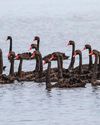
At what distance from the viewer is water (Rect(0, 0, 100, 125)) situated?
17.7m

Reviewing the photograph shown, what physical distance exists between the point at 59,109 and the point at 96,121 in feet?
5.86

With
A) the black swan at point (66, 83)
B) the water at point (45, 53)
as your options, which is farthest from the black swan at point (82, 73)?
the black swan at point (66, 83)

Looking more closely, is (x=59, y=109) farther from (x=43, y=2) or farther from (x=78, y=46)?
(x=43, y=2)

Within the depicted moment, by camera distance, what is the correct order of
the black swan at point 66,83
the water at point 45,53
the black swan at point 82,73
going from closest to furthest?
the water at point 45,53, the black swan at point 66,83, the black swan at point 82,73

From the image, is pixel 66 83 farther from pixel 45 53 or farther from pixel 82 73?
pixel 45 53

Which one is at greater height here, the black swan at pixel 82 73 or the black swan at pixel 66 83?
the black swan at pixel 82 73

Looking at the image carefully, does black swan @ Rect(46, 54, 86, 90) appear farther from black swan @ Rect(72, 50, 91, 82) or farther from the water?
black swan @ Rect(72, 50, 91, 82)

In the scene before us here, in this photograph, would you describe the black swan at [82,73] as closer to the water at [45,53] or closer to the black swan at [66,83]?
the water at [45,53]

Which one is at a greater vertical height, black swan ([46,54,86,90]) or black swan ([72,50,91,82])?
black swan ([72,50,91,82])

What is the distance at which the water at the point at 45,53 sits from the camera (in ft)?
58.0

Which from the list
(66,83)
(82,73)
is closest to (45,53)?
(82,73)

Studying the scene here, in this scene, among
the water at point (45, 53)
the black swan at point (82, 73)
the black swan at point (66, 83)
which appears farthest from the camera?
the black swan at point (82, 73)

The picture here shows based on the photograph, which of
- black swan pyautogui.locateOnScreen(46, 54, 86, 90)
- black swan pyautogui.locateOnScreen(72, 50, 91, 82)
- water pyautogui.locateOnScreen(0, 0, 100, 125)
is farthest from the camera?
black swan pyautogui.locateOnScreen(72, 50, 91, 82)

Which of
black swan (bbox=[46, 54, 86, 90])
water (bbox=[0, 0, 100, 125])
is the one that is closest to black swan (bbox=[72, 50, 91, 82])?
water (bbox=[0, 0, 100, 125])
